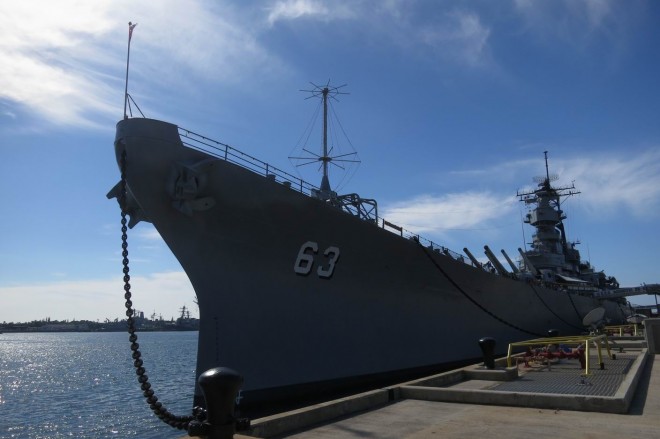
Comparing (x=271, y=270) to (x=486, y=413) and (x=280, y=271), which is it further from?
(x=486, y=413)

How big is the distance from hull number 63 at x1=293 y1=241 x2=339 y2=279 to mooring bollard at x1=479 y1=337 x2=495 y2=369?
4.17 meters

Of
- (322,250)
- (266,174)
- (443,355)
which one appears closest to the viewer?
(266,174)

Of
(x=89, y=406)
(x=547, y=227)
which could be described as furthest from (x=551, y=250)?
(x=89, y=406)

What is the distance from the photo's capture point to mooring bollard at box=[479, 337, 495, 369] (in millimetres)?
8070

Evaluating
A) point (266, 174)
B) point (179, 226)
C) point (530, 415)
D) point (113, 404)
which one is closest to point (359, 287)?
point (266, 174)

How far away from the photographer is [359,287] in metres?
12.1

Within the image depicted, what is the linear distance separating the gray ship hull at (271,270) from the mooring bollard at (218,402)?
6288 millimetres

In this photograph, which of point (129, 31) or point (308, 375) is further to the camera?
point (308, 375)

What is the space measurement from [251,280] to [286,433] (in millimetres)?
6007

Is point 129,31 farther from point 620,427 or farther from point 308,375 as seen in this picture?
point 620,427

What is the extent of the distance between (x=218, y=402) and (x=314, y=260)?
774 cm

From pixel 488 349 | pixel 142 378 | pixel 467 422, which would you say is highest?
pixel 488 349

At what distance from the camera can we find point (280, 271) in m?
10.6

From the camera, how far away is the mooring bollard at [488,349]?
8070mm
